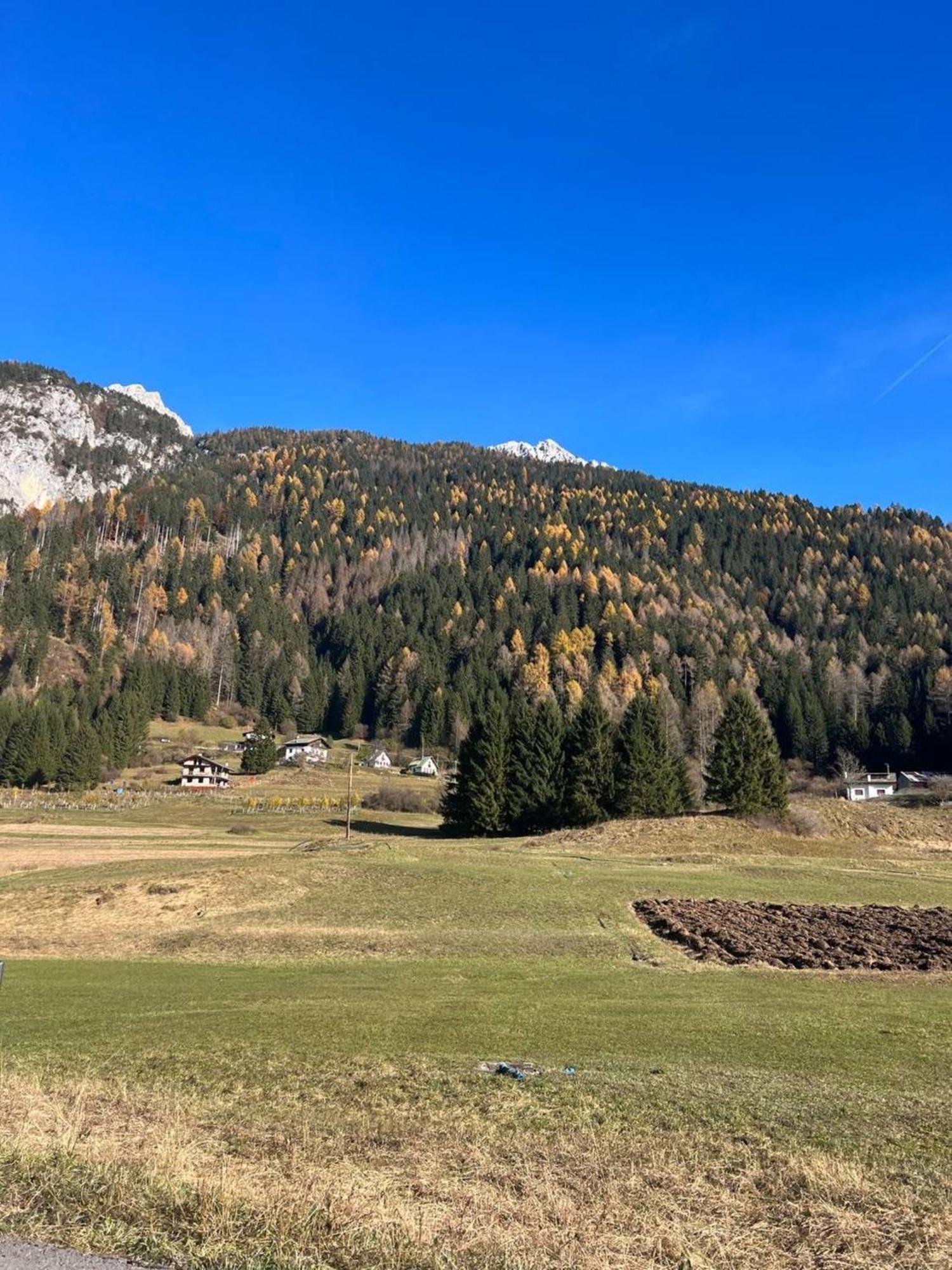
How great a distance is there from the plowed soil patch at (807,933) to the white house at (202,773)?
319ft

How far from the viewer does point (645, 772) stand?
225 ft

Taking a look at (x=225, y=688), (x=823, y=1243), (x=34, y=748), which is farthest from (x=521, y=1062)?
(x=225, y=688)

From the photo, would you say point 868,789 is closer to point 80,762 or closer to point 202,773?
point 202,773

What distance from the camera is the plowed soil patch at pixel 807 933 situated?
2517cm

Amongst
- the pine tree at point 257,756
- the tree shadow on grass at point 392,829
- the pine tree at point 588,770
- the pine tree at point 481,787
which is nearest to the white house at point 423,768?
the pine tree at point 257,756

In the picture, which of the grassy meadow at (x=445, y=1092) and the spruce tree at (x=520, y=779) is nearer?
the grassy meadow at (x=445, y=1092)

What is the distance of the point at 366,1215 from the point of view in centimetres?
692

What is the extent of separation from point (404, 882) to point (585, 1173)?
1281 inches

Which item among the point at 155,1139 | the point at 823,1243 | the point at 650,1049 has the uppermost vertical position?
the point at 823,1243

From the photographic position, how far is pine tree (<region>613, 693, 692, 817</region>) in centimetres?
6806

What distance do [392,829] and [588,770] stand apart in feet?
70.6

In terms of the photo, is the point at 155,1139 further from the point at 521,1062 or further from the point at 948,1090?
the point at 948,1090

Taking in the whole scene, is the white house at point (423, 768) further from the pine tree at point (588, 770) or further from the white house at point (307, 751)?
the pine tree at point (588, 770)

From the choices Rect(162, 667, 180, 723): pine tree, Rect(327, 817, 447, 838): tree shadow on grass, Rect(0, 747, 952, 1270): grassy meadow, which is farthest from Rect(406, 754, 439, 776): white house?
Rect(0, 747, 952, 1270): grassy meadow
